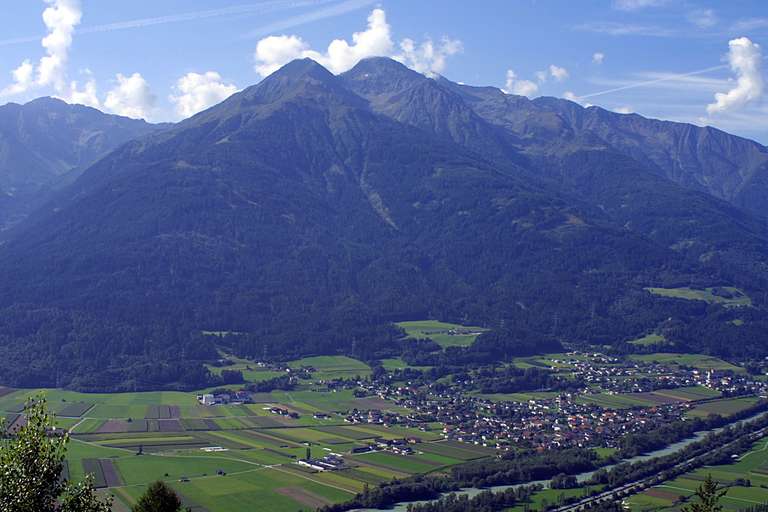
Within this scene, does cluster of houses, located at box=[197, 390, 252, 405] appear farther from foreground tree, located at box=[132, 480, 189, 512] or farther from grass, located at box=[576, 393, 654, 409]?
foreground tree, located at box=[132, 480, 189, 512]

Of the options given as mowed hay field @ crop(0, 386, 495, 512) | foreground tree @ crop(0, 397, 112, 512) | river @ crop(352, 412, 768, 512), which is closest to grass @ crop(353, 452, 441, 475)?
mowed hay field @ crop(0, 386, 495, 512)

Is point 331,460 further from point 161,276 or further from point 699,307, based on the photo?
point 699,307

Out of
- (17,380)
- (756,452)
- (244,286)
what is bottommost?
(756,452)

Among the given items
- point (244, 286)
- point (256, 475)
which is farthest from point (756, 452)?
point (244, 286)

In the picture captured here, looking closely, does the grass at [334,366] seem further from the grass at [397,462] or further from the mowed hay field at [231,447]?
the grass at [397,462]

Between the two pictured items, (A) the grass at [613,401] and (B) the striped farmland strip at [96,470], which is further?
(A) the grass at [613,401]

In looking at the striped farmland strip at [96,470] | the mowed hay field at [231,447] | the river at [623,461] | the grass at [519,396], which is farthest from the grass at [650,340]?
the striped farmland strip at [96,470]
